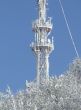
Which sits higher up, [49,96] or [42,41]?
[42,41]

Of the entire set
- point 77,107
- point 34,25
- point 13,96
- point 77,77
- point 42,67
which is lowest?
point 77,107

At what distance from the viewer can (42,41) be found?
208ft

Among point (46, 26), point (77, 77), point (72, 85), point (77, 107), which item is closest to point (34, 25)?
point (46, 26)

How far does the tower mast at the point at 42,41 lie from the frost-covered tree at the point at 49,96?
21.3 m

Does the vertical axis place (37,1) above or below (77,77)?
above

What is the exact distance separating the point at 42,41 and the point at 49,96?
26.4 metres

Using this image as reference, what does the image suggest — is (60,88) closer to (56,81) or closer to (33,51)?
(56,81)

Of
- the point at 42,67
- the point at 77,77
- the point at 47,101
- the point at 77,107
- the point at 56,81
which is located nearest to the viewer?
the point at 77,107

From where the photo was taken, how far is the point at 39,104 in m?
35.8

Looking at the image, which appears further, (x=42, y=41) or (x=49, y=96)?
(x=42, y=41)

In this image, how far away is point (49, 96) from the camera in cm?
3728

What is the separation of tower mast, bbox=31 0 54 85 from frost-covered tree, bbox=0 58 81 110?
21272mm

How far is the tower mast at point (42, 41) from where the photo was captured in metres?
62.7

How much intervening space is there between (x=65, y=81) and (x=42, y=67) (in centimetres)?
2275
